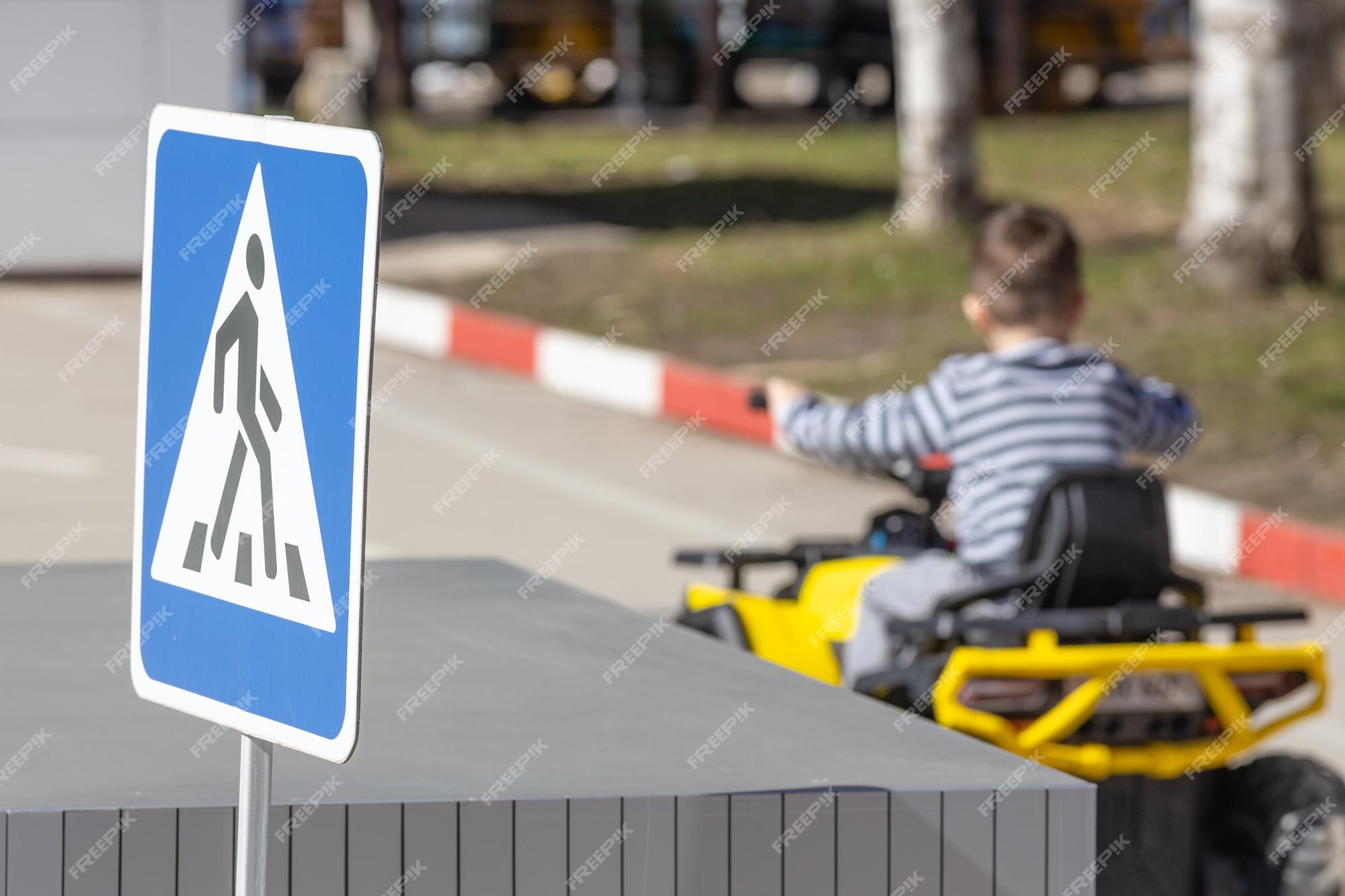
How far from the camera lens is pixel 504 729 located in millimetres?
3152

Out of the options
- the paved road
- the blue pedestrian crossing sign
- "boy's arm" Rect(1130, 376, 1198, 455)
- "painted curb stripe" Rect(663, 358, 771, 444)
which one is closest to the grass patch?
"painted curb stripe" Rect(663, 358, 771, 444)

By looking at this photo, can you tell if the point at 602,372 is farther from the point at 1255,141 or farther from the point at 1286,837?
the point at 1286,837

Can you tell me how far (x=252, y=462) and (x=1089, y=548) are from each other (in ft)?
6.87

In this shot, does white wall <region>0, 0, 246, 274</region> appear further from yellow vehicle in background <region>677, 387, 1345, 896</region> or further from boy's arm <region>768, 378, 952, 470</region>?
yellow vehicle in background <region>677, 387, 1345, 896</region>

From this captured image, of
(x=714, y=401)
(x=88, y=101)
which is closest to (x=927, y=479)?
(x=714, y=401)

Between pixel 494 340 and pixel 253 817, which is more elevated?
pixel 253 817

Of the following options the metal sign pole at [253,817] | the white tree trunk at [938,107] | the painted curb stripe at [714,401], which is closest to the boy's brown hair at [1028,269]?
the metal sign pole at [253,817]

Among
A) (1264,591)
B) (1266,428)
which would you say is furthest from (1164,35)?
(1264,591)

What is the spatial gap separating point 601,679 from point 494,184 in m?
17.3

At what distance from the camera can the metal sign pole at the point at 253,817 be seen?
90.7 inches

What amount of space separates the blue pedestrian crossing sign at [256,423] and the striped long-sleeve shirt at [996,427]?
2.14 meters

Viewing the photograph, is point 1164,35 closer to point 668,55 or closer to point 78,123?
point 668,55

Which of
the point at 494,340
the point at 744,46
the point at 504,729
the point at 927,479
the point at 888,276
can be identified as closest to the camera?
the point at 504,729

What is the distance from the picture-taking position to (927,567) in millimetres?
4320
